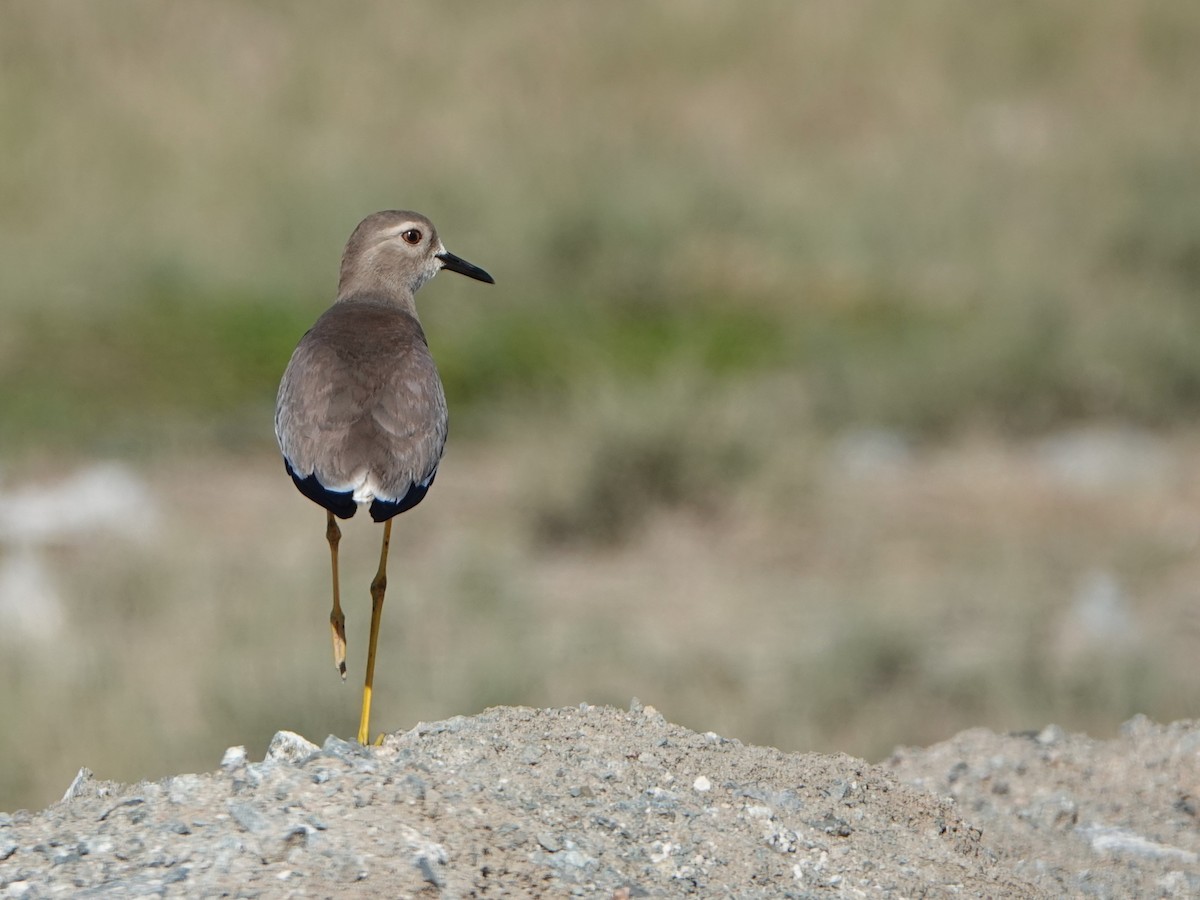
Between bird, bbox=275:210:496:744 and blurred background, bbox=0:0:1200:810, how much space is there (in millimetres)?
3356

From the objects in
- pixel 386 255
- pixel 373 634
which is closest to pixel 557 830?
pixel 373 634

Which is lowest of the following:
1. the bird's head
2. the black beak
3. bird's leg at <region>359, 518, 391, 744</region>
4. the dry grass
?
bird's leg at <region>359, 518, 391, 744</region>

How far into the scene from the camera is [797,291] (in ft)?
61.6

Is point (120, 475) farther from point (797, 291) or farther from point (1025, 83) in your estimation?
point (1025, 83)

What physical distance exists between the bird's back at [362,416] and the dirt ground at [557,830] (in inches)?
25.8

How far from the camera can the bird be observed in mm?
5266

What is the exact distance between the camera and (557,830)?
14.4 ft

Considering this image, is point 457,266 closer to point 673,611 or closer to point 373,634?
point 373,634

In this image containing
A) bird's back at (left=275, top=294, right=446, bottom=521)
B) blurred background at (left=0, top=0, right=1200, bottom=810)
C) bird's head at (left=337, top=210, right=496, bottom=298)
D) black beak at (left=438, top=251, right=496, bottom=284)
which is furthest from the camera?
blurred background at (left=0, top=0, right=1200, bottom=810)

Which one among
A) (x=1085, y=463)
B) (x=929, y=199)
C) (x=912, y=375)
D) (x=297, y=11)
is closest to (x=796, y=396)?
(x=912, y=375)

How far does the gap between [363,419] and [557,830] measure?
151cm

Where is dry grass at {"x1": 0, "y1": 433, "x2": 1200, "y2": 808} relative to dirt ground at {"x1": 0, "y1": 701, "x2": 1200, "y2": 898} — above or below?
above

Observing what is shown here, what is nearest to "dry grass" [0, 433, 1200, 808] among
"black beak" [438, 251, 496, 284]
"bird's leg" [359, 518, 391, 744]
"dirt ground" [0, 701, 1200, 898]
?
"black beak" [438, 251, 496, 284]

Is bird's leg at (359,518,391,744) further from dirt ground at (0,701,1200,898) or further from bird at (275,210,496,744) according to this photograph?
dirt ground at (0,701,1200,898)
